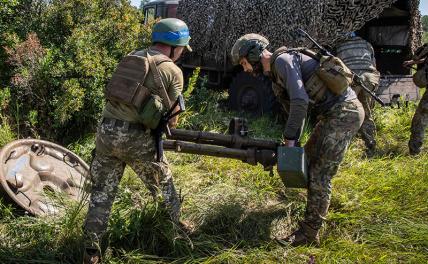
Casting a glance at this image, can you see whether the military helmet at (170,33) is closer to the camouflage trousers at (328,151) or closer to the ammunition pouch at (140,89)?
the ammunition pouch at (140,89)

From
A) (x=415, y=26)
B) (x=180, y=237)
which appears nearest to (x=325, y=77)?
(x=180, y=237)

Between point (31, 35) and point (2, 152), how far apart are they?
1.70 metres

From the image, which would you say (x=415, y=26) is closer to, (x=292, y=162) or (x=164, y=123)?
(x=292, y=162)

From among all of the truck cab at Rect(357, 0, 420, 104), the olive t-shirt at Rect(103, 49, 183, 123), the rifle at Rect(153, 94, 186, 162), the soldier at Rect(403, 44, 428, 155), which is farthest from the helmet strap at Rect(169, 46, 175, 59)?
the truck cab at Rect(357, 0, 420, 104)

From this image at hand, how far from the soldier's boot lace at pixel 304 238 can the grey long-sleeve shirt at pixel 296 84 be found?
0.82 m

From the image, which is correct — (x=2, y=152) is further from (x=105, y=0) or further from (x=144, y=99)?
(x=105, y=0)

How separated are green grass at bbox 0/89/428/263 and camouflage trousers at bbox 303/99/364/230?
0.98ft

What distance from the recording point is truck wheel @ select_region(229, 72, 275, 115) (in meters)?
7.13

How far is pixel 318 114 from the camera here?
362 centimetres

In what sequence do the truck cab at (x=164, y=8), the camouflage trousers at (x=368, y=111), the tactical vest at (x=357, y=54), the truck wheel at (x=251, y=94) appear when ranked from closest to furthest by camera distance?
the camouflage trousers at (x=368, y=111) → the tactical vest at (x=357, y=54) → the truck wheel at (x=251, y=94) → the truck cab at (x=164, y=8)

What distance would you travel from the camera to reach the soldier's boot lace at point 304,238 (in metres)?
3.54

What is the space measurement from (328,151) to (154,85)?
1.50 m

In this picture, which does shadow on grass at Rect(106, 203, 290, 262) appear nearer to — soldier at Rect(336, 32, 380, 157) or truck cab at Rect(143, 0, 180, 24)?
soldier at Rect(336, 32, 380, 157)

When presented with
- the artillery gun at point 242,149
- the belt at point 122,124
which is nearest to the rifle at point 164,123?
the belt at point 122,124
